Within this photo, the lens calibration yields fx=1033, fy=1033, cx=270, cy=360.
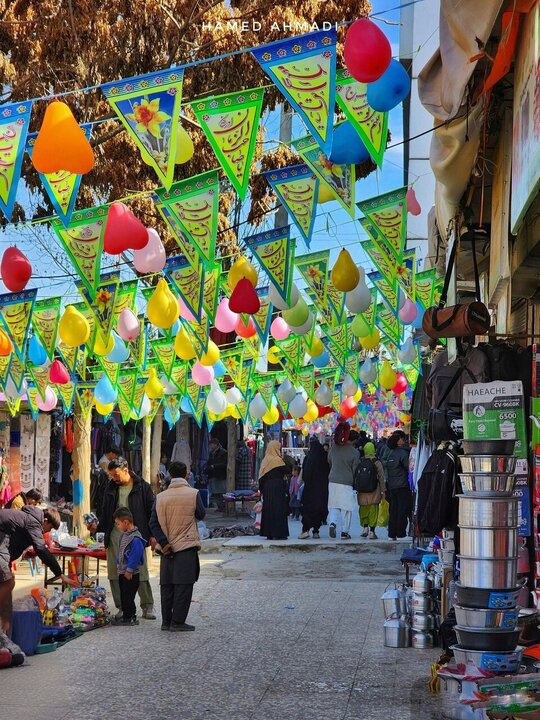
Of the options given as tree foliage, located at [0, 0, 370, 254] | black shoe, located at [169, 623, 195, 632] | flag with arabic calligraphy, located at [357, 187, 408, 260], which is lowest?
black shoe, located at [169, 623, 195, 632]

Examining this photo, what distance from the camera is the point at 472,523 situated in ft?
20.5

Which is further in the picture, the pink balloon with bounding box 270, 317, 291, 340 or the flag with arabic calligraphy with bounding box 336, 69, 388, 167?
the pink balloon with bounding box 270, 317, 291, 340

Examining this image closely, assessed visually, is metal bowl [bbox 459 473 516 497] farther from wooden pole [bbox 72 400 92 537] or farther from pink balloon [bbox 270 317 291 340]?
pink balloon [bbox 270 317 291 340]

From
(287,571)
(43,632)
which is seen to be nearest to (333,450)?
(287,571)

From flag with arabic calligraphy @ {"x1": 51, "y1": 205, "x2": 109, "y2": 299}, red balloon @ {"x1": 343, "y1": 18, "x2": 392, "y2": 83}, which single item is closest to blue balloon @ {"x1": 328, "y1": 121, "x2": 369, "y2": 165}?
red balloon @ {"x1": 343, "y1": 18, "x2": 392, "y2": 83}

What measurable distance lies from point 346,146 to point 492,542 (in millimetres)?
4575

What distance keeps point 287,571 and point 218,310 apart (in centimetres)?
407

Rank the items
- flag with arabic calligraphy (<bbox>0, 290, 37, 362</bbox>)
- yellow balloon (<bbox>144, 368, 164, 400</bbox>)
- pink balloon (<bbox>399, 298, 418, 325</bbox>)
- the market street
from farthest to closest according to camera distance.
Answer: yellow balloon (<bbox>144, 368, 164, 400</bbox>), pink balloon (<bbox>399, 298, 418, 325</bbox>), flag with arabic calligraphy (<bbox>0, 290, 37, 362</bbox>), the market street

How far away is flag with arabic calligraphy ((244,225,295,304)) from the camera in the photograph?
1267 cm

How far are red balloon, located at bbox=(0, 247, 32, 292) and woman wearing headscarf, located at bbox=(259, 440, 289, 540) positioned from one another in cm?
887

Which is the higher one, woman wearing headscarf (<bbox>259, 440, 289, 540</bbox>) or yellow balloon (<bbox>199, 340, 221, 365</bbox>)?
yellow balloon (<bbox>199, 340, 221, 365</bbox>)

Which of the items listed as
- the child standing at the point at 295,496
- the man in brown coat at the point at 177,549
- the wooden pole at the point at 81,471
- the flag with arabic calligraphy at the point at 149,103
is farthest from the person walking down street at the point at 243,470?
the flag with arabic calligraphy at the point at 149,103

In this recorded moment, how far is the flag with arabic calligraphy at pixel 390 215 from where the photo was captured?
12.1 meters

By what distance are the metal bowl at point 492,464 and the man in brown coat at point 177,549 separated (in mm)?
4645
